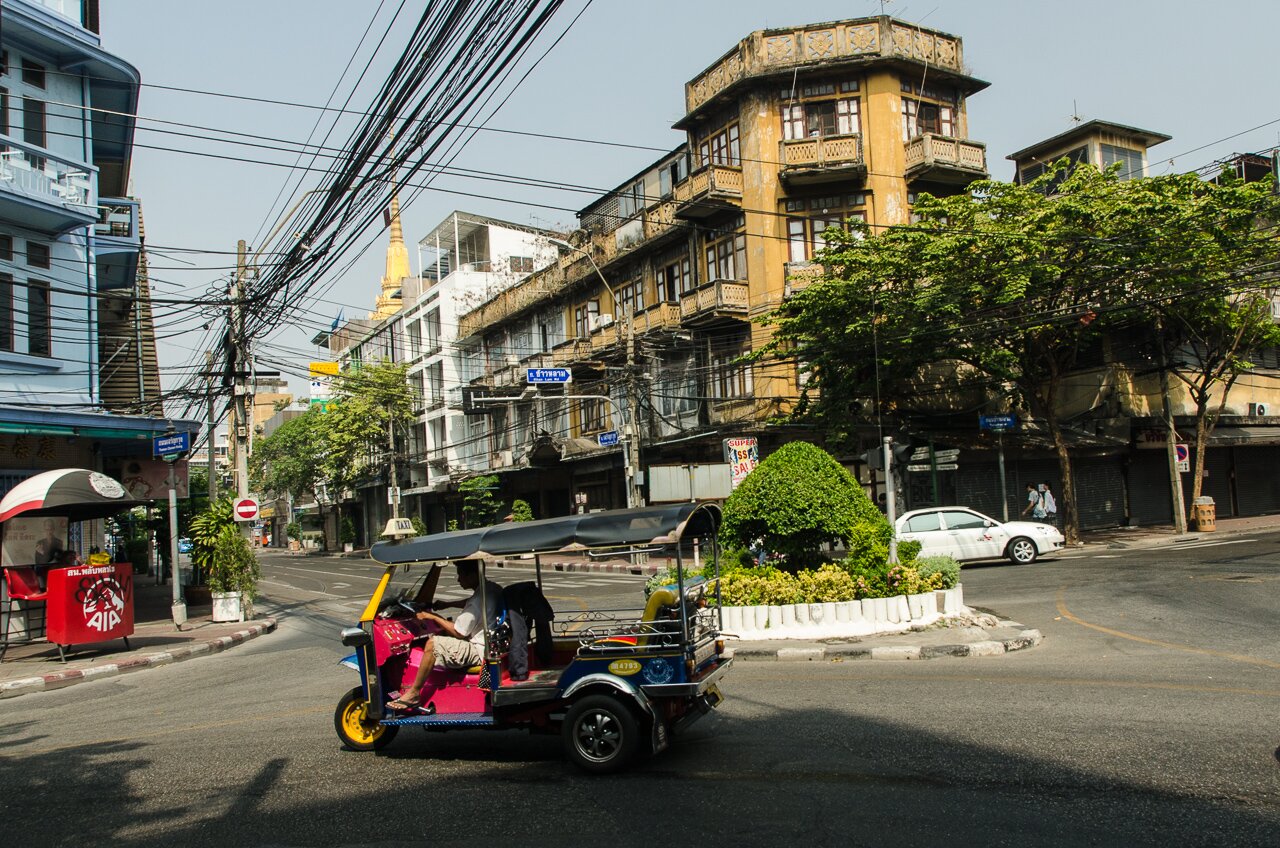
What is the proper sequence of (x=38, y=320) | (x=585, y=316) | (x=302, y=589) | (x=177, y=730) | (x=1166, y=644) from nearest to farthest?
(x=177, y=730) → (x=1166, y=644) → (x=38, y=320) → (x=302, y=589) → (x=585, y=316)

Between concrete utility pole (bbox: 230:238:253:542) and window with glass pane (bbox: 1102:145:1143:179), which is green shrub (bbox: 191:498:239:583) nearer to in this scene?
concrete utility pole (bbox: 230:238:253:542)

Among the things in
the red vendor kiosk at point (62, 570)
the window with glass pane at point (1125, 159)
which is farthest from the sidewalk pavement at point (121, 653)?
the window with glass pane at point (1125, 159)

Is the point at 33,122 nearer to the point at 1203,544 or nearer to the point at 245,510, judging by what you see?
the point at 245,510

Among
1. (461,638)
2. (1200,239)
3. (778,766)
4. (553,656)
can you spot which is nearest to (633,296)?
(1200,239)

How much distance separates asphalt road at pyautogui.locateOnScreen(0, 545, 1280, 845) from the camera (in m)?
5.38

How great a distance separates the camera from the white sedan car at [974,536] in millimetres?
22766

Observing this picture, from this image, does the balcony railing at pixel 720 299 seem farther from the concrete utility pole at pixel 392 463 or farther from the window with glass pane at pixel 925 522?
the concrete utility pole at pixel 392 463

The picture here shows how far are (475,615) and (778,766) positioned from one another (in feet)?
8.85

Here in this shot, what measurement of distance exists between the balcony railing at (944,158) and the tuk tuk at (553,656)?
2600 cm

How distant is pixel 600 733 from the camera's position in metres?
6.80

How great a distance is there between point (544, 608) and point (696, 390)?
26.9 m

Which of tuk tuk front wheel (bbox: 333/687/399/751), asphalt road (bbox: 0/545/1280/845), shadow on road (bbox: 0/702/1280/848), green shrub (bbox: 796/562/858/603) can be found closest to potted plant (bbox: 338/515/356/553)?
asphalt road (bbox: 0/545/1280/845)

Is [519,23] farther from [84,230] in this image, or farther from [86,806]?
[84,230]

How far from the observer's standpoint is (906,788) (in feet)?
19.4
